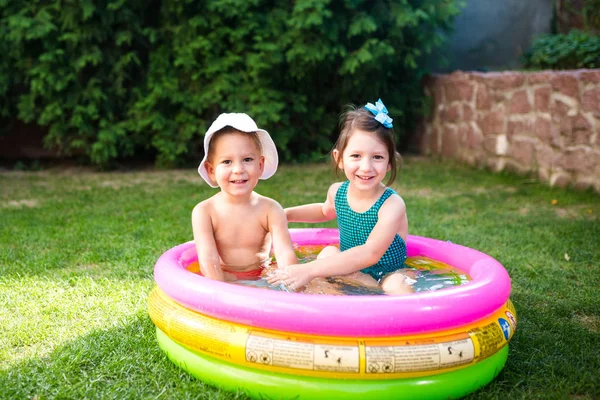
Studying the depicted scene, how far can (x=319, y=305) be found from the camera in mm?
2193

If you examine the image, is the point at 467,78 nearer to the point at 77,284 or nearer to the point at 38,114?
the point at 38,114

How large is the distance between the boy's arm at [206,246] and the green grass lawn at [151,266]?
0.40m

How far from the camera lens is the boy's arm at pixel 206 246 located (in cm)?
288

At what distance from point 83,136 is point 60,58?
0.97 meters

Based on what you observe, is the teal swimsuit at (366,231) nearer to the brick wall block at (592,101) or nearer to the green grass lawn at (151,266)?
the green grass lawn at (151,266)

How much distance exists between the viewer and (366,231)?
10.2 feet

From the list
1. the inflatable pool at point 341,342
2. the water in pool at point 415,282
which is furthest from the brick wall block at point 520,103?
the inflatable pool at point 341,342

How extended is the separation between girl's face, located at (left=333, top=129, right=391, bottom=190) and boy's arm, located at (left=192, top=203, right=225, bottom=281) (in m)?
0.73

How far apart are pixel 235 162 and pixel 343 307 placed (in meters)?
1.01

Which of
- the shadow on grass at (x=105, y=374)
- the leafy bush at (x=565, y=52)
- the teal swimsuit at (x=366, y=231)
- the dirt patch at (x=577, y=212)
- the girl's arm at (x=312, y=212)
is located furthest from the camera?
the leafy bush at (x=565, y=52)

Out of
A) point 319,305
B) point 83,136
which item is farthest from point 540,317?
point 83,136

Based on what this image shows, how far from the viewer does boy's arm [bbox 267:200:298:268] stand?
300 cm

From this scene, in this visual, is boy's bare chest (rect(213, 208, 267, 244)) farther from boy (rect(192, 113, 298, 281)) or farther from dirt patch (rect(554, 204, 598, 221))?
dirt patch (rect(554, 204, 598, 221))

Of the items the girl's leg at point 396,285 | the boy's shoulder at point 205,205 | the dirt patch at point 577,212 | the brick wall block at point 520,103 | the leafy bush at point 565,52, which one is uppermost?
the leafy bush at point 565,52
